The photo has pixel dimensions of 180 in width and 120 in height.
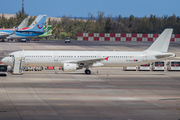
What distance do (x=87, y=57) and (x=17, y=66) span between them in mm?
10761

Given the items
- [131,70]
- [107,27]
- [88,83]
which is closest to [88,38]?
[107,27]

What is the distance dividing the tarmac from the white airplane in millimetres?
2402

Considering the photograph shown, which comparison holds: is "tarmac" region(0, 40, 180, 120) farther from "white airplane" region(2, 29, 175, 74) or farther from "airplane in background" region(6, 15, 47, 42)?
"airplane in background" region(6, 15, 47, 42)

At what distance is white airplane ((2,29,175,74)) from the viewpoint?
46031 millimetres

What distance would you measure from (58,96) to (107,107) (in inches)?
256

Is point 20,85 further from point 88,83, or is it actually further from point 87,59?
point 87,59

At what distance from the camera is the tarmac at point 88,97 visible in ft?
75.9

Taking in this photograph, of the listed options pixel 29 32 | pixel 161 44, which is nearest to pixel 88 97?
pixel 161 44

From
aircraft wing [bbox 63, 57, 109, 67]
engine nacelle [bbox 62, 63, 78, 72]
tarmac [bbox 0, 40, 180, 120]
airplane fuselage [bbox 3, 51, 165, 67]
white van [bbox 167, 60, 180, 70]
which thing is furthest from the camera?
white van [bbox 167, 60, 180, 70]

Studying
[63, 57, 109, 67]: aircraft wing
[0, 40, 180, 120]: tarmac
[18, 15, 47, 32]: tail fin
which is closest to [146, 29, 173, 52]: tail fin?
[0, 40, 180, 120]: tarmac

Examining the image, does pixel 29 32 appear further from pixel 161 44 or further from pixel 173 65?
Answer: pixel 161 44

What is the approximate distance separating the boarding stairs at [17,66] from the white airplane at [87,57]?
0.50 metres

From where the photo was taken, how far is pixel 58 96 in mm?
30391

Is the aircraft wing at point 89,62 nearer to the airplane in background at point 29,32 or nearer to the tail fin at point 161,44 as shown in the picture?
the tail fin at point 161,44
